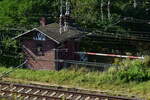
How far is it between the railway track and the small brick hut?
21.9 feet

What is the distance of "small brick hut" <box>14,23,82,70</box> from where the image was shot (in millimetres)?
30906

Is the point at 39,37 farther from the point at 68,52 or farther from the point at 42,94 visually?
the point at 42,94

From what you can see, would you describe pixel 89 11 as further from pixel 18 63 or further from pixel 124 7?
pixel 18 63

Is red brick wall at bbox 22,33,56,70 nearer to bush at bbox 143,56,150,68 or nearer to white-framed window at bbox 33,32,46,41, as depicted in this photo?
white-framed window at bbox 33,32,46,41

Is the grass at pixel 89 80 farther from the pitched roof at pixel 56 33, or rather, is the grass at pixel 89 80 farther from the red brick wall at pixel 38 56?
the pitched roof at pixel 56 33

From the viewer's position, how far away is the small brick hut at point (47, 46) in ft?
101

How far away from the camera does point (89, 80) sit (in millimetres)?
26938

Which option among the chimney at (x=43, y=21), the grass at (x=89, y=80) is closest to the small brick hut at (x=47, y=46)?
the chimney at (x=43, y=21)

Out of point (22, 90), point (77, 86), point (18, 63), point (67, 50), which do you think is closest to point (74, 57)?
point (67, 50)

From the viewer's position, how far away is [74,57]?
3303 cm

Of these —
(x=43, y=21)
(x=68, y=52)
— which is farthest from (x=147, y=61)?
(x=43, y=21)

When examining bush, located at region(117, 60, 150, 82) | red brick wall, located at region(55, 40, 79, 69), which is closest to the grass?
bush, located at region(117, 60, 150, 82)

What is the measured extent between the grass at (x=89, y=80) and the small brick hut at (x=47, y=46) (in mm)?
1516

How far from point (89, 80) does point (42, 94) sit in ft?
15.4
